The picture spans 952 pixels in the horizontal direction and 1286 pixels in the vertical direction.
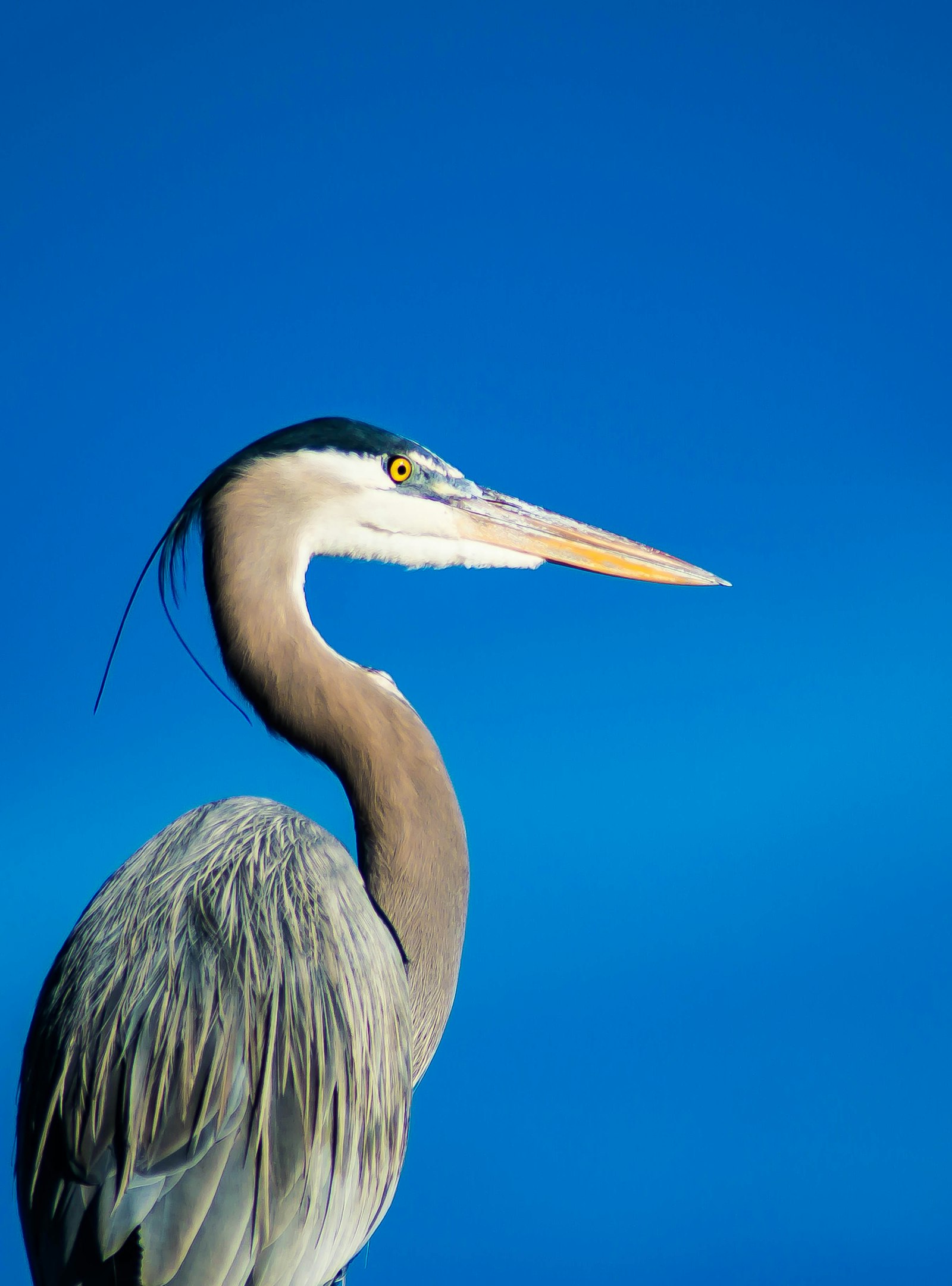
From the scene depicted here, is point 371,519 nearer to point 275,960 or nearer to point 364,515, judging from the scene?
point 364,515

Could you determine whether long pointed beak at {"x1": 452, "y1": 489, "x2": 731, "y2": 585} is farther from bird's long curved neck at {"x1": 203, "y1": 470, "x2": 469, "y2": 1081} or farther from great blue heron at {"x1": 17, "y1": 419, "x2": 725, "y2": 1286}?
bird's long curved neck at {"x1": 203, "y1": 470, "x2": 469, "y2": 1081}

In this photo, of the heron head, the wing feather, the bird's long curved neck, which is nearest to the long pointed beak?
the heron head

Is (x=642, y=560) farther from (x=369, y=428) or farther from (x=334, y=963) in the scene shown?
(x=334, y=963)

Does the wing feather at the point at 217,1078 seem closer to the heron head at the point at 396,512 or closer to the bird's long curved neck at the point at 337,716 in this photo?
the bird's long curved neck at the point at 337,716

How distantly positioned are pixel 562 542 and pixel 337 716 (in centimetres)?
53

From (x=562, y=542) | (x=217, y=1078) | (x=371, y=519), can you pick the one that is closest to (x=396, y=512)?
(x=371, y=519)

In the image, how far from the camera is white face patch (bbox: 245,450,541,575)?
1486 mm

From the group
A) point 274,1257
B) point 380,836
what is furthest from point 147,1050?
point 380,836

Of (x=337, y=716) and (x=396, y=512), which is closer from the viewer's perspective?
(x=337, y=716)

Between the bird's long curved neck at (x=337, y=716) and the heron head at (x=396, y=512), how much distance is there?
0.03m

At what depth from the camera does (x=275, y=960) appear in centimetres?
124

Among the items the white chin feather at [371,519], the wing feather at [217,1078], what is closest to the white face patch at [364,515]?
the white chin feather at [371,519]

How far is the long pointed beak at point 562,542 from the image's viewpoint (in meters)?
1.65

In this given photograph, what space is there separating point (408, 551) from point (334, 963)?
0.67 metres
